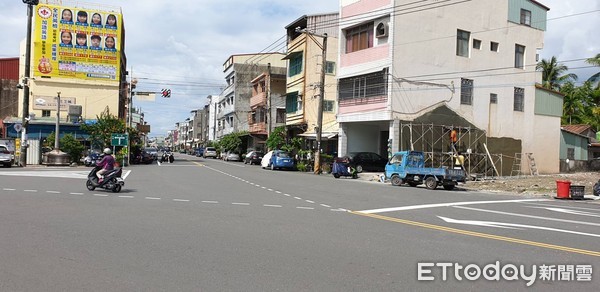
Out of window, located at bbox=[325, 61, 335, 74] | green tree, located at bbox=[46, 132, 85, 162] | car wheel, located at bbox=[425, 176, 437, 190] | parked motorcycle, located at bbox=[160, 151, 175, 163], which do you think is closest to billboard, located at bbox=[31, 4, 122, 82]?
parked motorcycle, located at bbox=[160, 151, 175, 163]

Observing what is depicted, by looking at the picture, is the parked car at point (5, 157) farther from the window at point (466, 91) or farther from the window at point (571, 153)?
the window at point (571, 153)

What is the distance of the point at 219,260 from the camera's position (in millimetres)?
7055

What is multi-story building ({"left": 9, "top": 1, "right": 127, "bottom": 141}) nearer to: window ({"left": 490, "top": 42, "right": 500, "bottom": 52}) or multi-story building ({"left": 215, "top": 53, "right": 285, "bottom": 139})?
multi-story building ({"left": 215, "top": 53, "right": 285, "bottom": 139})

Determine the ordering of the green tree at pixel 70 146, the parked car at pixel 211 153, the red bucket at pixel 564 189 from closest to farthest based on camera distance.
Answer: the red bucket at pixel 564 189, the green tree at pixel 70 146, the parked car at pixel 211 153

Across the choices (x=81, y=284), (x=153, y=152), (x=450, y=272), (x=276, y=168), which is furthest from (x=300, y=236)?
(x=153, y=152)

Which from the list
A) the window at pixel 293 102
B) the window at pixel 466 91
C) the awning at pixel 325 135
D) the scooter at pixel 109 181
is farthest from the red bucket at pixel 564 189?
the window at pixel 293 102

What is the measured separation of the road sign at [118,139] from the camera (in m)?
39.3

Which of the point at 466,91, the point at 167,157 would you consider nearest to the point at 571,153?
the point at 466,91

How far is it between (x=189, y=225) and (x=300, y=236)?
2545 millimetres

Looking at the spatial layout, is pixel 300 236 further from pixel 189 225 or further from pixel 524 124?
pixel 524 124

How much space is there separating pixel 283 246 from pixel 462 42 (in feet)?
97.8

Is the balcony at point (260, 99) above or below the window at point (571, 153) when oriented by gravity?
above

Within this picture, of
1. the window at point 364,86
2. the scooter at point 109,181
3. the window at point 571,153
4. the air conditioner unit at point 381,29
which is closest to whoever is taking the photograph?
the scooter at point 109,181

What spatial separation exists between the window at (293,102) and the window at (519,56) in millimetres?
18864
